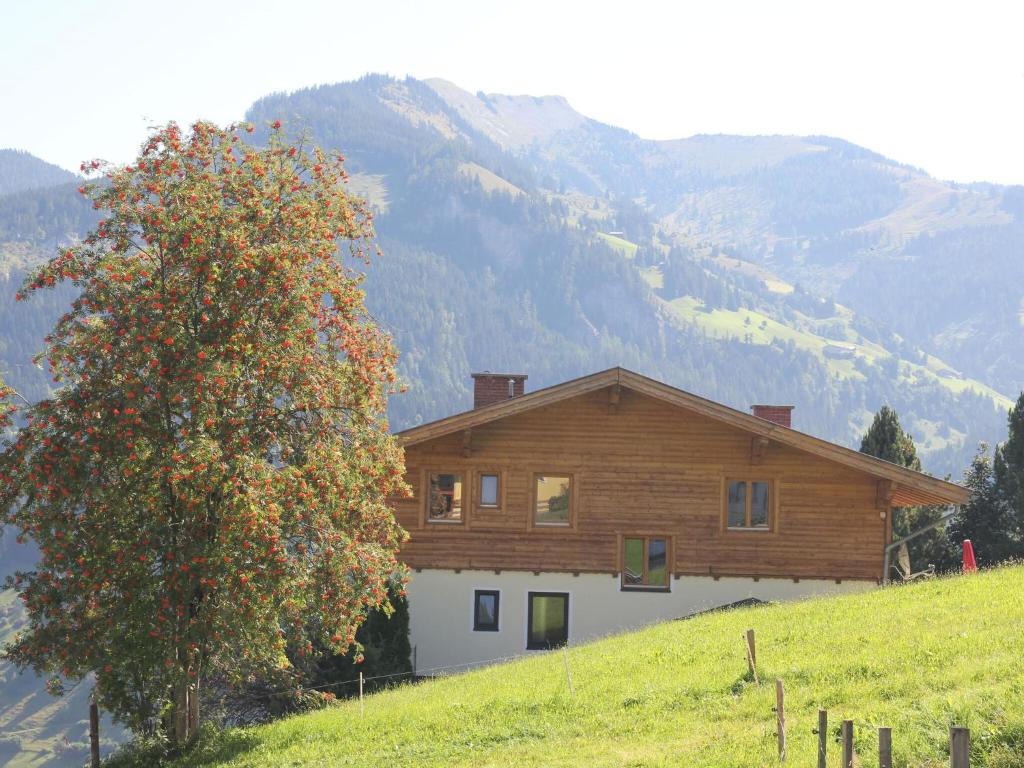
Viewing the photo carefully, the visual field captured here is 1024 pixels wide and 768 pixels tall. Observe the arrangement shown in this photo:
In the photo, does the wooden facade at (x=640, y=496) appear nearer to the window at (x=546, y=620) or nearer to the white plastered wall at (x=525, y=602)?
the white plastered wall at (x=525, y=602)

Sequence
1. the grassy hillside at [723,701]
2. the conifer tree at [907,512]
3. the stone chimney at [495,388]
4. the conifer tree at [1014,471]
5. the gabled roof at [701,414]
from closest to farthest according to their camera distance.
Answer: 1. the grassy hillside at [723,701]
2. the gabled roof at [701,414]
3. the stone chimney at [495,388]
4. the conifer tree at [907,512]
5. the conifer tree at [1014,471]

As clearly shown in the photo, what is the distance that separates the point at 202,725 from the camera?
2458 centimetres

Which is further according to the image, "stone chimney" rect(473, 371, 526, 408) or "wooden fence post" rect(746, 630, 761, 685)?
"stone chimney" rect(473, 371, 526, 408)

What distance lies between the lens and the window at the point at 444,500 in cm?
3572

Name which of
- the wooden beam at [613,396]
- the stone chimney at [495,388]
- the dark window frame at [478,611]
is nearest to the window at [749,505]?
the wooden beam at [613,396]

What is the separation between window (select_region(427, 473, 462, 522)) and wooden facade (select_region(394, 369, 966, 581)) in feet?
0.55

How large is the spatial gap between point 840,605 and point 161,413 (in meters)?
13.9

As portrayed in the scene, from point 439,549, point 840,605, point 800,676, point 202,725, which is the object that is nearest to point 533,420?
point 439,549

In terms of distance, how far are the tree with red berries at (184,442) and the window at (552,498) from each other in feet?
41.8

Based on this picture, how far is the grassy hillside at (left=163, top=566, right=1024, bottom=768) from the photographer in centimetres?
→ 1549

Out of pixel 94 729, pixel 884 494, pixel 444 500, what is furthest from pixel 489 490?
pixel 94 729

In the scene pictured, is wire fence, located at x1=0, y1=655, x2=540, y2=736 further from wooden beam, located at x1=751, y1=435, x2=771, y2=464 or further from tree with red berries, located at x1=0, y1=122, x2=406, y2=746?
wooden beam, located at x1=751, y1=435, x2=771, y2=464

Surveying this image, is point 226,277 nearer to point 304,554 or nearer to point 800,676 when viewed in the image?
point 304,554

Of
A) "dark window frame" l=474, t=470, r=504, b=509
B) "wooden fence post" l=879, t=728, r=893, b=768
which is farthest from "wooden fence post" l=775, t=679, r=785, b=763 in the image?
"dark window frame" l=474, t=470, r=504, b=509
